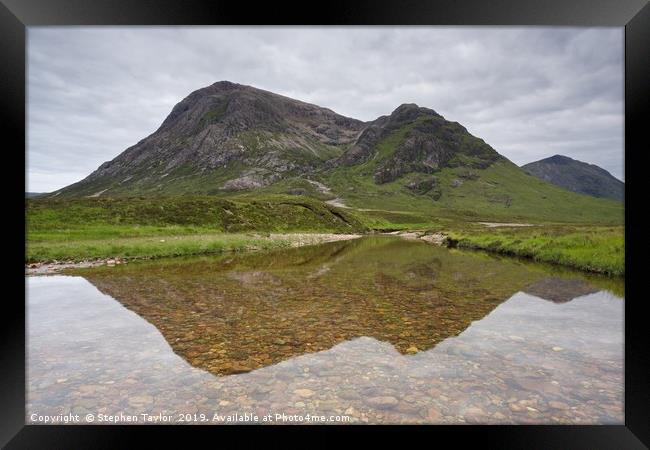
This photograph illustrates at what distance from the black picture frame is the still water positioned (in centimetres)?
110

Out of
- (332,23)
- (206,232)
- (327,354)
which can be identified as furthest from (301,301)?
(206,232)

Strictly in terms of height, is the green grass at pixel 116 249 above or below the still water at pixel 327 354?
above

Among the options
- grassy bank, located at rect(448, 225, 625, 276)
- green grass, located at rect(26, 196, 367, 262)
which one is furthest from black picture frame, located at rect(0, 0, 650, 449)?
green grass, located at rect(26, 196, 367, 262)

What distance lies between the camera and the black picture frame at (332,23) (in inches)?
154

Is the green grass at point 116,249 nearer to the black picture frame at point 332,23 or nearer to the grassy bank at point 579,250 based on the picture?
the black picture frame at point 332,23

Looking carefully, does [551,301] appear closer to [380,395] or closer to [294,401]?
[380,395]

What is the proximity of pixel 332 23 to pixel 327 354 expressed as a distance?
6291mm

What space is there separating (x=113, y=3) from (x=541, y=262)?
27.5 m

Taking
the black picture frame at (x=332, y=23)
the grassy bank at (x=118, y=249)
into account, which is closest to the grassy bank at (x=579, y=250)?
the black picture frame at (x=332, y=23)

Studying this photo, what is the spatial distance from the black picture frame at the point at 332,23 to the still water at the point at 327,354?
3.61ft

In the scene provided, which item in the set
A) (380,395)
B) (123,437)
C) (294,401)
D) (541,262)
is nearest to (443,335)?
(380,395)

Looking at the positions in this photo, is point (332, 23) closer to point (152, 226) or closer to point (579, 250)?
point (579, 250)

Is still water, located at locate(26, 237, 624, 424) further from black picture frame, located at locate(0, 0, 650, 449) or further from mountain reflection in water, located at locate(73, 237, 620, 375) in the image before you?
black picture frame, located at locate(0, 0, 650, 449)

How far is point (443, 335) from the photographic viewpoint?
884 centimetres
